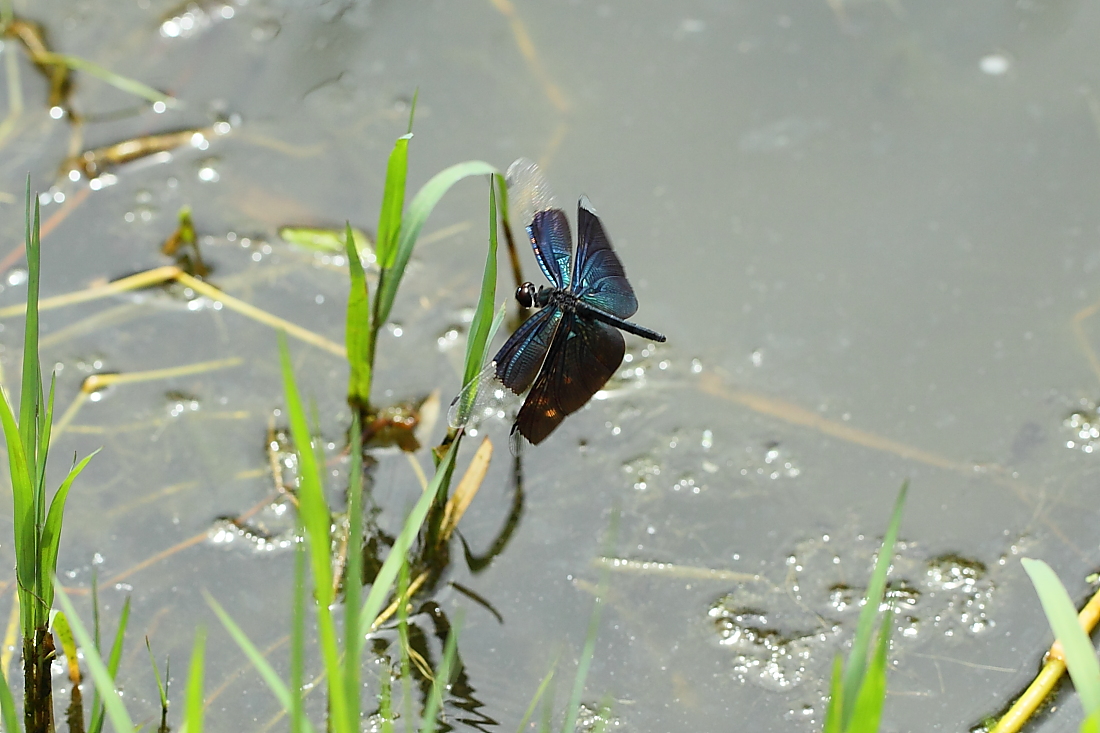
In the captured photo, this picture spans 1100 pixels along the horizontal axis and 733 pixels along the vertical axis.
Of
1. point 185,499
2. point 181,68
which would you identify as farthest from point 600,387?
point 181,68

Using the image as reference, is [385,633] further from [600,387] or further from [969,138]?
[969,138]

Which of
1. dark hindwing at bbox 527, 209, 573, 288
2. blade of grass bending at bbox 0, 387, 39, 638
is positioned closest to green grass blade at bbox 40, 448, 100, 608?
blade of grass bending at bbox 0, 387, 39, 638

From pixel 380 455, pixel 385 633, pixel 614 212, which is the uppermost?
pixel 614 212

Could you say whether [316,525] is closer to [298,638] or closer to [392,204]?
[298,638]

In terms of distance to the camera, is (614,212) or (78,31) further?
(78,31)

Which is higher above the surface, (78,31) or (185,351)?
(78,31)

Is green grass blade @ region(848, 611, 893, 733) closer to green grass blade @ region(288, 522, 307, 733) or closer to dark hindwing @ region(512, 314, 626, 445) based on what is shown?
green grass blade @ region(288, 522, 307, 733)

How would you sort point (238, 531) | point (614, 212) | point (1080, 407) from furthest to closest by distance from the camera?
point (614, 212) < point (1080, 407) < point (238, 531)

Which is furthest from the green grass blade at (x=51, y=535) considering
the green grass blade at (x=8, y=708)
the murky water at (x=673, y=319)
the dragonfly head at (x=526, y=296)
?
the dragonfly head at (x=526, y=296)
